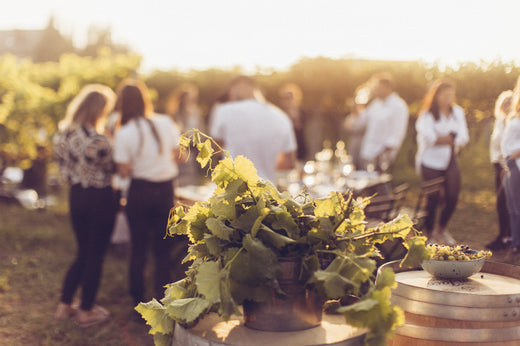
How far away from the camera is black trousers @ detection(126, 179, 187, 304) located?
4543 mm

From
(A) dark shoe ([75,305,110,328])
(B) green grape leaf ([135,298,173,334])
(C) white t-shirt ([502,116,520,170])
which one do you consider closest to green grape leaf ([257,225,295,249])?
(B) green grape leaf ([135,298,173,334])

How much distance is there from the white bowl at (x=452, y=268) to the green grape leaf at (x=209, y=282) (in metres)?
0.83

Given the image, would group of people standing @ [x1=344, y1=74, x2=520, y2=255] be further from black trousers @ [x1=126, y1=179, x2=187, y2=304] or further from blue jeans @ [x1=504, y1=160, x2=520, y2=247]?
black trousers @ [x1=126, y1=179, x2=187, y2=304]

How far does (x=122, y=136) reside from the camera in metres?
4.43

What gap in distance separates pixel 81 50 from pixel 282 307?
54429mm

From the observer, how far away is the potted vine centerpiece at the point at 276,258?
4.76 ft

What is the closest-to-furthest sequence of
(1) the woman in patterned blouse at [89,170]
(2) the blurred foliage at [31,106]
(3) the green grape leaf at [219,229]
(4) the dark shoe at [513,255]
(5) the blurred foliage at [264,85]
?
1. (3) the green grape leaf at [219,229]
2. (1) the woman in patterned blouse at [89,170]
3. (4) the dark shoe at [513,255]
4. (5) the blurred foliage at [264,85]
5. (2) the blurred foliage at [31,106]

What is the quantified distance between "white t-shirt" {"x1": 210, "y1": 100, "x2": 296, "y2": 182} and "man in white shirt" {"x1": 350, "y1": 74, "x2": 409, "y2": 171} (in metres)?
3.48

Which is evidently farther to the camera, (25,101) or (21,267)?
(25,101)

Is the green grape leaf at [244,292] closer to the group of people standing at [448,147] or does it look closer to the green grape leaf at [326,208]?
the green grape leaf at [326,208]

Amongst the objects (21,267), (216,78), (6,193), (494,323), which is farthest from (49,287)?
→ (216,78)

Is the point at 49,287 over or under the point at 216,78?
under

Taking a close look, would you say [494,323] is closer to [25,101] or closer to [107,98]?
[107,98]

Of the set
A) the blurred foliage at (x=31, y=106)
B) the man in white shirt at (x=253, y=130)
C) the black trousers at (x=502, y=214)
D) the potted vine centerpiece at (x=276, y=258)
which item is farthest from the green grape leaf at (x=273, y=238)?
the blurred foliage at (x=31, y=106)
